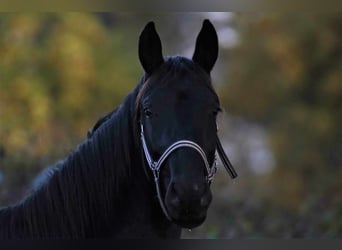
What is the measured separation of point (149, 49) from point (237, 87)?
3.99 metres

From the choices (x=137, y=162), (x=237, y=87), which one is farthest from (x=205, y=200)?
(x=237, y=87)

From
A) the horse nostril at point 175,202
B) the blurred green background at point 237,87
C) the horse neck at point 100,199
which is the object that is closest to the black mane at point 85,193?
the horse neck at point 100,199

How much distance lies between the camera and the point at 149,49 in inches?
57.1

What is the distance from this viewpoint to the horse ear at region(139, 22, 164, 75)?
56.9 inches

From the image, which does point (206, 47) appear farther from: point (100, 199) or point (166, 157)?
point (100, 199)

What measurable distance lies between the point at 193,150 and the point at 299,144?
4.30 m

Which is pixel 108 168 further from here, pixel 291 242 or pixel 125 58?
pixel 125 58

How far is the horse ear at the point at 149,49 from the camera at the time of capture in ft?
4.74

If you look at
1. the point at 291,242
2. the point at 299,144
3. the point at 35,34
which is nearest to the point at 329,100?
the point at 299,144

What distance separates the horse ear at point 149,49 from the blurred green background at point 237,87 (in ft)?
11.2

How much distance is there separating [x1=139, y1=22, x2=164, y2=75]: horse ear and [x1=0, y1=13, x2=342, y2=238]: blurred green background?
→ 11.2 ft

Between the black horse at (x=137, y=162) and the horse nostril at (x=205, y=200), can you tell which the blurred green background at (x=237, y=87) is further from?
the horse nostril at (x=205, y=200)

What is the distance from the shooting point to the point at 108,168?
142 cm

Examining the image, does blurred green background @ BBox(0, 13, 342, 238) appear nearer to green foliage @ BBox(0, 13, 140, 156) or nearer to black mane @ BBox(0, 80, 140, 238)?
green foliage @ BBox(0, 13, 140, 156)
